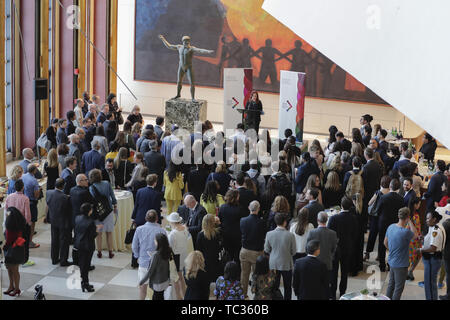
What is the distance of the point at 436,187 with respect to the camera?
9148mm

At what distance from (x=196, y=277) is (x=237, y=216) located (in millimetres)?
1605

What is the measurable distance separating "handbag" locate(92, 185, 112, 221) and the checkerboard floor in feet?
2.43

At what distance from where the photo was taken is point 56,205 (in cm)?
783

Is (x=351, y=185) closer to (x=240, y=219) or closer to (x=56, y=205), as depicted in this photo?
(x=240, y=219)

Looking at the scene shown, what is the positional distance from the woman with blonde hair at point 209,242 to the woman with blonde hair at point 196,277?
699mm

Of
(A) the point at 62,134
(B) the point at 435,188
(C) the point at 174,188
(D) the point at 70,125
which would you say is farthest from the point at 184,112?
(B) the point at 435,188

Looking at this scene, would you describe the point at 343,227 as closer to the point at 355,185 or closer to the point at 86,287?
the point at 355,185

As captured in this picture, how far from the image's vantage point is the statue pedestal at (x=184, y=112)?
15.4 meters

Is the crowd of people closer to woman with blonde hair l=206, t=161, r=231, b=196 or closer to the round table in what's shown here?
woman with blonde hair l=206, t=161, r=231, b=196

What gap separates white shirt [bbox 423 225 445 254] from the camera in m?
6.93

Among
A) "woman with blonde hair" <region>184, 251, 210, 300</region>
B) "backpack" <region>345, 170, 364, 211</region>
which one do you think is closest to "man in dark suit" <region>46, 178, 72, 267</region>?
"woman with blonde hair" <region>184, 251, 210, 300</region>

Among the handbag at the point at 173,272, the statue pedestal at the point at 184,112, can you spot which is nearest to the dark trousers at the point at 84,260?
the handbag at the point at 173,272
